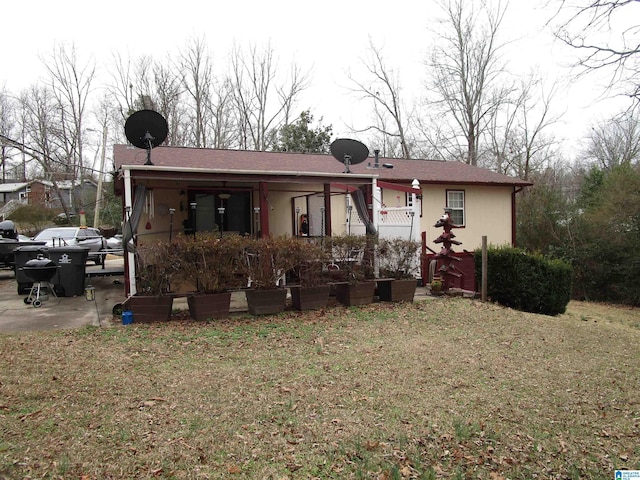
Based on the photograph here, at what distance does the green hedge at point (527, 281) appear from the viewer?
9398mm

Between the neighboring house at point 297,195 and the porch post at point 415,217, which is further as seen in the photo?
the porch post at point 415,217

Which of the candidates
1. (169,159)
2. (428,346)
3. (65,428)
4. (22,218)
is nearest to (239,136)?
(22,218)

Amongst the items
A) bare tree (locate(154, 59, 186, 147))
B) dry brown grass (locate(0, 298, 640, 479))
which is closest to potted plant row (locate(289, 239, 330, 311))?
dry brown grass (locate(0, 298, 640, 479))

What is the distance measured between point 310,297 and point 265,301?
802mm

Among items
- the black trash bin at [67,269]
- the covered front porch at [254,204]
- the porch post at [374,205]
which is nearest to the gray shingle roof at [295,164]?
the covered front porch at [254,204]

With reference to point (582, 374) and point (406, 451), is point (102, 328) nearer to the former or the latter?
point (406, 451)

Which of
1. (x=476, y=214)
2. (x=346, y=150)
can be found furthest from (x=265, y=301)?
(x=476, y=214)

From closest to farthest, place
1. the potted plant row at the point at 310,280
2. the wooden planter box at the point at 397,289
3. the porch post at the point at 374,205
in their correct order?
the potted plant row at the point at 310,280 → the wooden planter box at the point at 397,289 → the porch post at the point at 374,205

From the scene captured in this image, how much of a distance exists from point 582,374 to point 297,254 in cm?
421

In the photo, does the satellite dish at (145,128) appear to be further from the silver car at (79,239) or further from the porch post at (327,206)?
the silver car at (79,239)

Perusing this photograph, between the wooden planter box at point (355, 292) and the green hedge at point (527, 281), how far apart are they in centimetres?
286

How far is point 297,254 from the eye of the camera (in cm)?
769

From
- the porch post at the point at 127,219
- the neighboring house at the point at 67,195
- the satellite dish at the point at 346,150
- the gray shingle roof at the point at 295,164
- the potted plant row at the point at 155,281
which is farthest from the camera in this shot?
the neighboring house at the point at 67,195

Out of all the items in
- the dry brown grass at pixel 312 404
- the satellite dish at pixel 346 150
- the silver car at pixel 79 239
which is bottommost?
the dry brown grass at pixel 312 404
